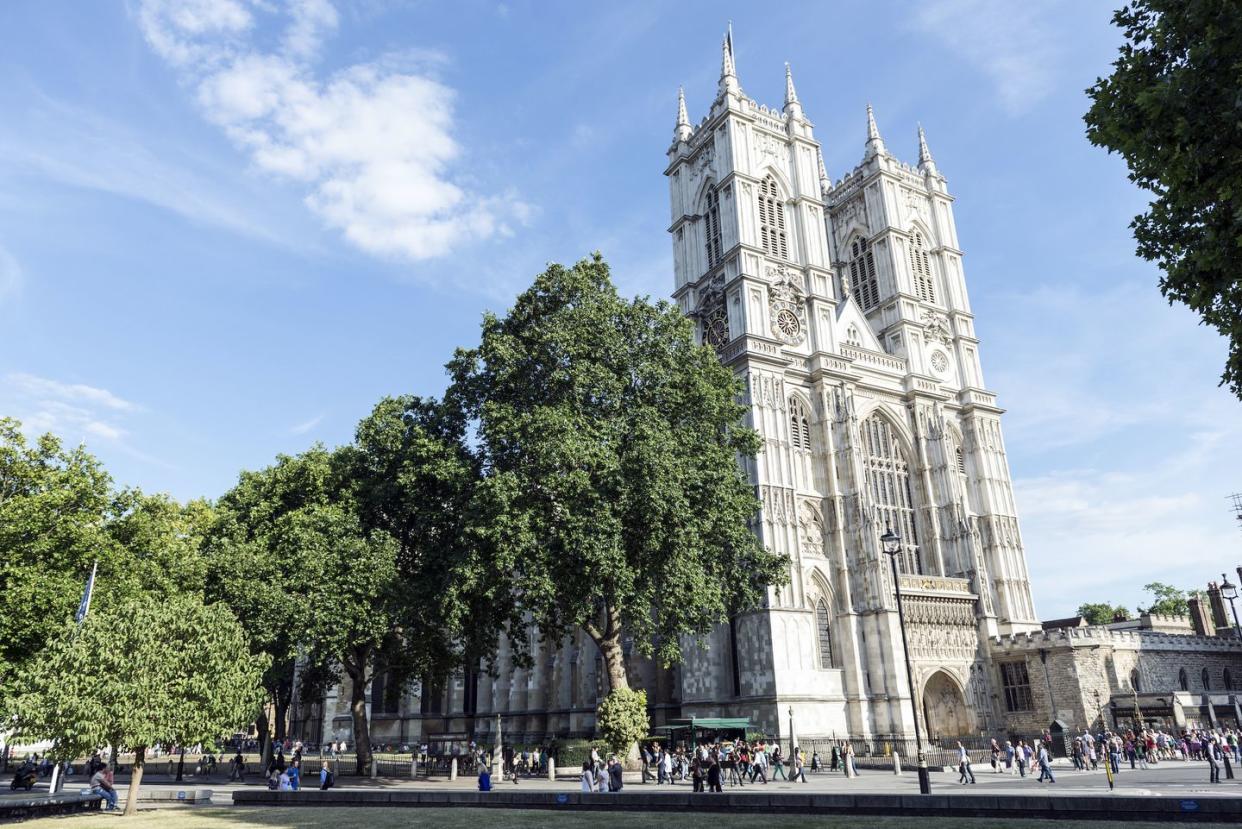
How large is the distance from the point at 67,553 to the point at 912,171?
5598cm

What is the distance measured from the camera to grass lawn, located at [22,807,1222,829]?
48.6 feet

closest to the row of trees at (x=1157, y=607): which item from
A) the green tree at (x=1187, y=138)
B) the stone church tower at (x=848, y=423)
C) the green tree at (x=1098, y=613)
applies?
the green tree at (x=1098, y=613)

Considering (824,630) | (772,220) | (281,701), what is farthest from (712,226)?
(281,701)

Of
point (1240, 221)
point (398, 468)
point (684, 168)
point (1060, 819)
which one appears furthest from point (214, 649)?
point (684, 168)

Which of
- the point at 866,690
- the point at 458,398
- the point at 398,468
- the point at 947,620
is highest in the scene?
the point at 458,398

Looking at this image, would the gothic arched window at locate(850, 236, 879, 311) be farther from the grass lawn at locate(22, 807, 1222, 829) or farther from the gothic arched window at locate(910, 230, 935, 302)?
the grass lawn at locate(22, 807, 1222, 829)

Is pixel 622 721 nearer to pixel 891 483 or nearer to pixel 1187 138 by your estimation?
pixel 1187 138

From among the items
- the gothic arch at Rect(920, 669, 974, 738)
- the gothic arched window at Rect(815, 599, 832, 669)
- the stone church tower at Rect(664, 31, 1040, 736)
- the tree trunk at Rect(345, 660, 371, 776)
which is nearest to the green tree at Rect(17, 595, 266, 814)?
the tree trunk at Rect(345, 660, 371, 776)

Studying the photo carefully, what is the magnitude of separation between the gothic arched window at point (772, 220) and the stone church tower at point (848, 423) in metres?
0.14

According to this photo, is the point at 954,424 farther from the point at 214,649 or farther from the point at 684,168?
the point at 214,649

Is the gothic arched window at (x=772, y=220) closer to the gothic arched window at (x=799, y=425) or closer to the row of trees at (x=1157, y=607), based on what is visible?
the gothic arched window at (x=799, y=425)

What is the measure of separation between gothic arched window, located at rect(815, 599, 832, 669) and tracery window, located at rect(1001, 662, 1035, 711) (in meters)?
9.50

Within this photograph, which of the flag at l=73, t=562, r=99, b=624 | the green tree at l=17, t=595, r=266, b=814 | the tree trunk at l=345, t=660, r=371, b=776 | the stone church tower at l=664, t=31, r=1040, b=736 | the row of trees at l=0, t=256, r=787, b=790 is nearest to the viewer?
the green tree at l=17, t=595, r=266, b=814

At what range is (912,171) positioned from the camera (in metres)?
59.8
